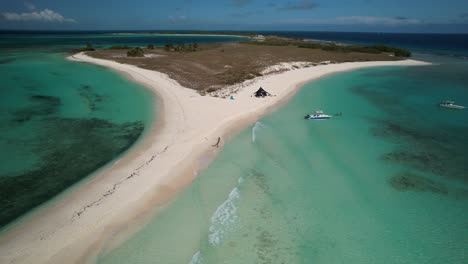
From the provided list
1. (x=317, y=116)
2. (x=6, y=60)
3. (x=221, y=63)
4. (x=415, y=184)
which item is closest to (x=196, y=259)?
(x=415, y=184)

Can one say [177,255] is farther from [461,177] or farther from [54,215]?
[461,177]

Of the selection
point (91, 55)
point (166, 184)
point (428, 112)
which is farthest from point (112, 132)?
point (91, 55)

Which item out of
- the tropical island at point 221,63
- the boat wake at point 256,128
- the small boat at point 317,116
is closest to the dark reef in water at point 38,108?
the tropical island at point 221,63

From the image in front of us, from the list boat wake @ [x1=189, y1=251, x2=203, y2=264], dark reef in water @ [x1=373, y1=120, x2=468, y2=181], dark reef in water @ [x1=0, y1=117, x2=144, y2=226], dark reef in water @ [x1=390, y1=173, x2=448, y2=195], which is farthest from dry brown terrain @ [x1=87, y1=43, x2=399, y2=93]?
boat wake @ [x1=189, y1=251, x2=203, y2=264]


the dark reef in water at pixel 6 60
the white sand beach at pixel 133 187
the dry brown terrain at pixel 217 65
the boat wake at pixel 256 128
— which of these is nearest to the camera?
the white sand beach at pixel 133 187

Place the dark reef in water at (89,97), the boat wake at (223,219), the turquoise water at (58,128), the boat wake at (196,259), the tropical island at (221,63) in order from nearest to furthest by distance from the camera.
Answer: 1. the boat wake at (196,259)
2. the boat wake at (223,219)
3. the turquoise water at (58,128)
4. the dark reef in water at (89,97)
5. the tropical island at (221,63)

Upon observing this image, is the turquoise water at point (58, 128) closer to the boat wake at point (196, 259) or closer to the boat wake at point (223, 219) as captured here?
the boat wake at point (223, 219)

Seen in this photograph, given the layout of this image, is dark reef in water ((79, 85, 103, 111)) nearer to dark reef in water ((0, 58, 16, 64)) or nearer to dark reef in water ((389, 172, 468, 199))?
dark reef in water ((389, 172, 468, 199))
